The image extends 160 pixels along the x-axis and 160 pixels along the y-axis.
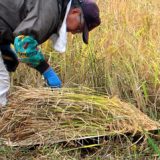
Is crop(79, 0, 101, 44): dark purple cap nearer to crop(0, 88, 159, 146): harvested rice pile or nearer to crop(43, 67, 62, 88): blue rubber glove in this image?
crop(43, 67, 62, 88): blue rubber glove

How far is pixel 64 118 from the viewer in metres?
2.77

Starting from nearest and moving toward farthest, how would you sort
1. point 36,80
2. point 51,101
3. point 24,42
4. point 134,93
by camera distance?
point 24,42
point 51,101
point 134,93
point 36,80

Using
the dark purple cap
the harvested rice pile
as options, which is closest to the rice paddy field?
the harvested rice pile

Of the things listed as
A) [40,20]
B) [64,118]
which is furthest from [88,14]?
[64,118]

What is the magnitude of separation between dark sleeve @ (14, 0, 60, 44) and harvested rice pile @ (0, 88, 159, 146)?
0.44 metres

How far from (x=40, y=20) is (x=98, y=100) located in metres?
0.63

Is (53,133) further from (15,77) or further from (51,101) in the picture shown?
(15,77)

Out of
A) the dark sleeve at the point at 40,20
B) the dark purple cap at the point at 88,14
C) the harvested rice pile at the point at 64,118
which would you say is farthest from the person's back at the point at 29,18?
the harvested rice pile at the point at 64,118

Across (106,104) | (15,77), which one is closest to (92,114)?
(106,104)

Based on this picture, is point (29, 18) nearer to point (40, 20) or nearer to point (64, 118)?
point (40, 20)

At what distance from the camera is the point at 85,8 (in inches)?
115

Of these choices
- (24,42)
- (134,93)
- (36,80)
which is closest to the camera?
(24,42)

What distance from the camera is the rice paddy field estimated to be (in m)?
2.67

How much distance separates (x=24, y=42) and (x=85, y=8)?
18.6 inches
